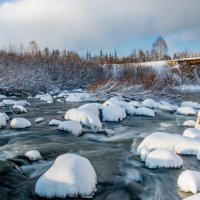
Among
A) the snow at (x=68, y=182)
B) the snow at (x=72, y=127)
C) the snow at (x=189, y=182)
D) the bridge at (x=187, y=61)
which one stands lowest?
the snow at (x=189, y=182)

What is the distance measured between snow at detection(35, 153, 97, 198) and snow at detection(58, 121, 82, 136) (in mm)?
4759

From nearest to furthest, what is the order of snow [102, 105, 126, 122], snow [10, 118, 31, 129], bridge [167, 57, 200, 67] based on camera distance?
snow [10, 118, 31, 129] < snow [102, 105, 126, 122] < bridge [167, 57, 200, 67]

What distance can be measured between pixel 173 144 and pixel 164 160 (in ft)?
3.92

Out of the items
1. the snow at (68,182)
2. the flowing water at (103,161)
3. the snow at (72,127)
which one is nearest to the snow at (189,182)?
the flowing water at (103,161)

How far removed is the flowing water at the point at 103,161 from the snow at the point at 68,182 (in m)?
0.18

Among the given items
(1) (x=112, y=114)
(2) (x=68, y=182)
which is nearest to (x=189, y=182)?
(2) (x=68, y=182)

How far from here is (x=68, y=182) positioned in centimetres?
610

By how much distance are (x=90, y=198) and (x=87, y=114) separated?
22.0 feet

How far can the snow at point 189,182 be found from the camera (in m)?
6.37

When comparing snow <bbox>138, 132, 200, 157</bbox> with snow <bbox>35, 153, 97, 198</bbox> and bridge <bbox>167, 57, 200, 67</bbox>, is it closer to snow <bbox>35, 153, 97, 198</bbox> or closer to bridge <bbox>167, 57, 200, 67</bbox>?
snow <bbox>35, 153, 97, 198</bbox>

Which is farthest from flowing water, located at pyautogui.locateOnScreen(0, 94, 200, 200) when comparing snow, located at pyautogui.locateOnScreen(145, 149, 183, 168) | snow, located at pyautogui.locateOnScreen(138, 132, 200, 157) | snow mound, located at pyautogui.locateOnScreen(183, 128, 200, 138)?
snow mound, located at pyautogui.locateOnScreen(183, 128, 200, 138)

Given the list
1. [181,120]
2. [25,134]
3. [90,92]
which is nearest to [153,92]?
[90,92]

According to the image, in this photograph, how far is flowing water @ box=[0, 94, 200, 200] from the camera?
6.62 m

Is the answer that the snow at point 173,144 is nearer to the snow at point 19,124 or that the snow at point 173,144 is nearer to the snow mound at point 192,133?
the snow mound at point 192,133
